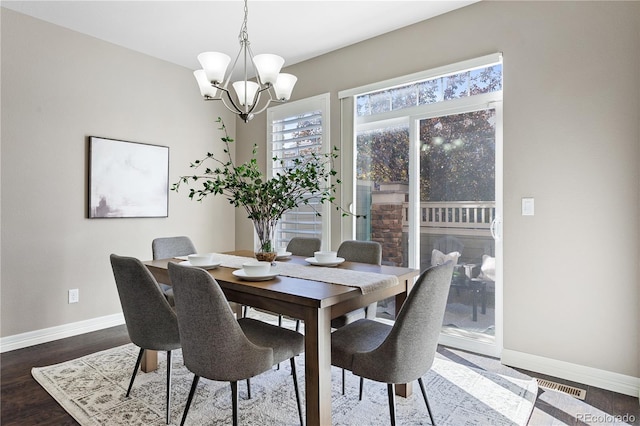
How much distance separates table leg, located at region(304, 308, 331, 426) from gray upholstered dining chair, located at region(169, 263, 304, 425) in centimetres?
21

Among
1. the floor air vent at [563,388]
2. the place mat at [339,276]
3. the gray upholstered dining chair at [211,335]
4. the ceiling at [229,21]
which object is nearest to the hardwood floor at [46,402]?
the floor air vent at [563,388]

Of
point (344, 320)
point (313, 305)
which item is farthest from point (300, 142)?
point (313, 305)

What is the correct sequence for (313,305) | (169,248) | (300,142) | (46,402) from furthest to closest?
(300,142) → (169,248) → (46,402) → (313,305)

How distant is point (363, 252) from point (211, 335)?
4.88ft

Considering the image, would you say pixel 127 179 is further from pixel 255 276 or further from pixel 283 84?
pixel 255 276

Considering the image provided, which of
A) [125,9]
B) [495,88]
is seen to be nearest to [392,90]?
[495,88]

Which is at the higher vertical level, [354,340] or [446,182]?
[446,182]

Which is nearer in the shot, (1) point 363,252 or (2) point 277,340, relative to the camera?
(2) point 277,340

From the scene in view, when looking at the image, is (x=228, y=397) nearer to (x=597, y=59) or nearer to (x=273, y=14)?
(x=273, y=14)

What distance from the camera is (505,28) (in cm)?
281

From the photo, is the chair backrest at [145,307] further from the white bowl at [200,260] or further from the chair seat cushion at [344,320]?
the chair seat cushion at [344,320]

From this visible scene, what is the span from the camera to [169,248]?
9.94 ft

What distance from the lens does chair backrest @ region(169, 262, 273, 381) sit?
1.60m

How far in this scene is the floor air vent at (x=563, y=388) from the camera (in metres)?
2.32
